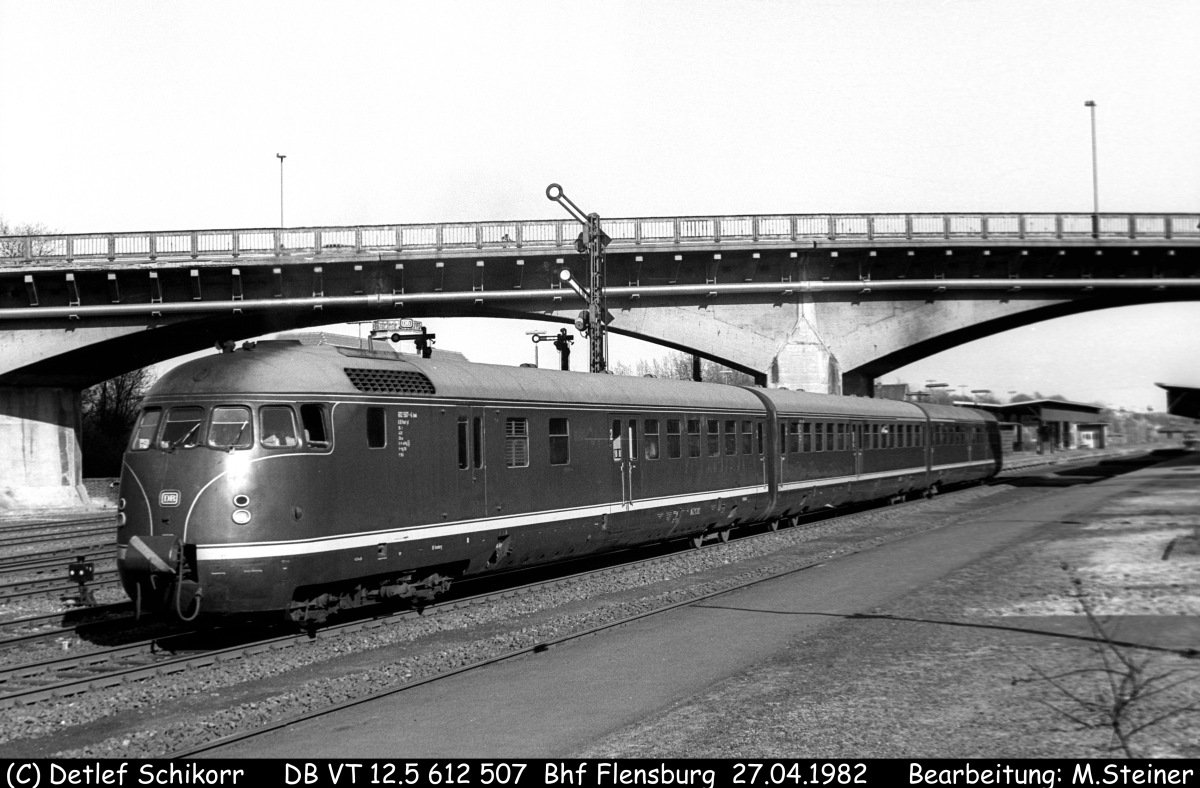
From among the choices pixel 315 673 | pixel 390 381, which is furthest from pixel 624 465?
pixel 315 673

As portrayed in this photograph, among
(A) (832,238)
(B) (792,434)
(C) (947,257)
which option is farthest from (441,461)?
(C) (947,257)

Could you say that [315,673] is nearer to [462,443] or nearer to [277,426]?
[277,426]

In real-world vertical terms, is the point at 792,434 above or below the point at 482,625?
above

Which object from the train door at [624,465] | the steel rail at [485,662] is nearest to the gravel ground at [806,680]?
the steel rail at [485,662]

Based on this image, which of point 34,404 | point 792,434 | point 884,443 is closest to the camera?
point 792,434

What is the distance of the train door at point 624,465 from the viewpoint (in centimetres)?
1919

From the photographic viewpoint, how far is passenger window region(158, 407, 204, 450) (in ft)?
40.4

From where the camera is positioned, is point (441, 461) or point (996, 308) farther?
point (996, 308)

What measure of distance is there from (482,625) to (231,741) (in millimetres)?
5777

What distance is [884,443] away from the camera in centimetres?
3278

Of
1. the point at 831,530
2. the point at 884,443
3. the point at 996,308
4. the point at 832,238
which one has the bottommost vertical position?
the point at 831,530
